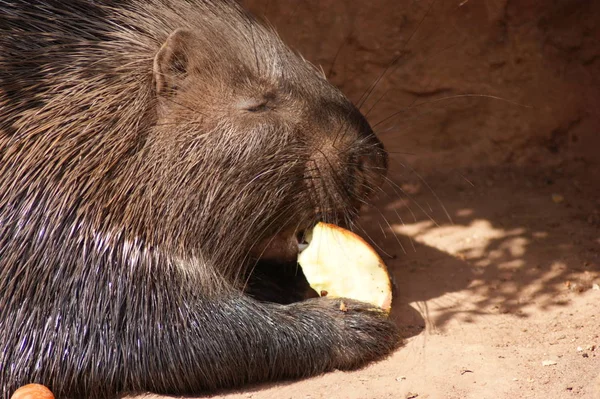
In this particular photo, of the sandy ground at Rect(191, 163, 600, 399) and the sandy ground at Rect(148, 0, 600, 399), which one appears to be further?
the sandy ground at Rect(148, 0, 600, 399)

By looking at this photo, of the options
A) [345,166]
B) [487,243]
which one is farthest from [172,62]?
[487,243]

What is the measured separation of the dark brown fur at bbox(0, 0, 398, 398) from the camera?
305 centimetres

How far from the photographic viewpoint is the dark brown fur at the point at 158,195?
305cm

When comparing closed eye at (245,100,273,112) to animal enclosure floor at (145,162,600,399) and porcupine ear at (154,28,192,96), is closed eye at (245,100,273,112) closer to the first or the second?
porcupine ear at (154,28,192,96)

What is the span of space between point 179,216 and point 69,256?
0.43m

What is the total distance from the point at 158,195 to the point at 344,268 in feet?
2.85

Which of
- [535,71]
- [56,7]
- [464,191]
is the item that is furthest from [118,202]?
[535,71]

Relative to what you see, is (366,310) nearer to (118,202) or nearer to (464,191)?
(118,202)

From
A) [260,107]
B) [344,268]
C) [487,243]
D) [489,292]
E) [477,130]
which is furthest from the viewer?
[477,130]

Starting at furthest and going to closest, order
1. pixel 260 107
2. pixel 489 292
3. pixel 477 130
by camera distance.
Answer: pixel 477 130
pixel 489 292
pixel 260 107

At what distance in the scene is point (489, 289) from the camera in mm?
3926

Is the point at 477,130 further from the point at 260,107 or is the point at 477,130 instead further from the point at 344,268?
the point at 260,107

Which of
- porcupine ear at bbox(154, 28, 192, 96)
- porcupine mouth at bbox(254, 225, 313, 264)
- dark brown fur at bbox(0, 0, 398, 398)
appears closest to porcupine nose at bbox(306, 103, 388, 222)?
dark brown fur at bbox(0, 0, 398, 398)

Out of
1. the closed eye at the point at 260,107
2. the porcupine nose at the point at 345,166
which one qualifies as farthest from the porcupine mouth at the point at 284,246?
the closed eye at the point at 260,107
